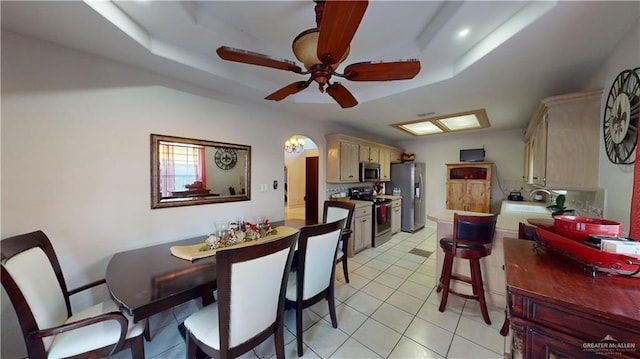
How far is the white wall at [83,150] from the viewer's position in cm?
154

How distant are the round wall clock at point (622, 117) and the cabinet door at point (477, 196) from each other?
3.35m

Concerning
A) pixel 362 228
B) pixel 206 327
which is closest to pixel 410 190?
pixel 362 228

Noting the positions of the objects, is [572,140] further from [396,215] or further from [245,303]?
[396,215]

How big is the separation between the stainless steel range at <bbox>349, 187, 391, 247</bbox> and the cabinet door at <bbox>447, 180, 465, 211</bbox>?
156 centimetres

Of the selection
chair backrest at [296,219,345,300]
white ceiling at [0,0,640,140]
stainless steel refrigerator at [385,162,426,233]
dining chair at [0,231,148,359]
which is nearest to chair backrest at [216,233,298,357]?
chair backrest at [296,219,345,300]

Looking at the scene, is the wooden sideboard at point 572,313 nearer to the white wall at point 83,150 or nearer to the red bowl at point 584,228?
the red bowl at point 584,228

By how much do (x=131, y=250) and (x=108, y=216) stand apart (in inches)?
14.0

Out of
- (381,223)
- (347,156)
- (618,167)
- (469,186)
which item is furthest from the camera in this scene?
(469,186)

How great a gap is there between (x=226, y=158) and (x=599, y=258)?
3.01 m

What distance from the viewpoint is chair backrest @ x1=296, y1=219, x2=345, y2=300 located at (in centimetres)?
165

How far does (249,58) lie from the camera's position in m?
1.33

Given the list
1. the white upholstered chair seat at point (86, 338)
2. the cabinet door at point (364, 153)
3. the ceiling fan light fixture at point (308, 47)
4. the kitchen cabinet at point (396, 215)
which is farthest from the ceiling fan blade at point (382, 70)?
the kitchen cabinet at point (396, 215)

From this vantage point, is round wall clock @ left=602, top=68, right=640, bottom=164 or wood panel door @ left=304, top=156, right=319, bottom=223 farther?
wood panel door @ left=304, top=156, right=319, bottom=223

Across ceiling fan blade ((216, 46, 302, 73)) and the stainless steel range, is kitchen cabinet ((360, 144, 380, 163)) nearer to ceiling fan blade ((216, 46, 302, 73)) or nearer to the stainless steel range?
the stainless steel range
